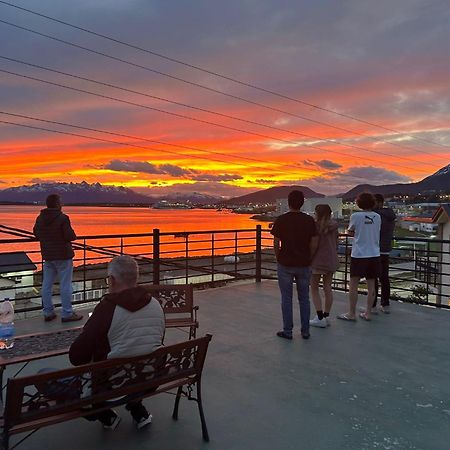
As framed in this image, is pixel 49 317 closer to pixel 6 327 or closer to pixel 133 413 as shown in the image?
pixel 6 327

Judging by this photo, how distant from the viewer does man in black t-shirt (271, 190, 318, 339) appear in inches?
192

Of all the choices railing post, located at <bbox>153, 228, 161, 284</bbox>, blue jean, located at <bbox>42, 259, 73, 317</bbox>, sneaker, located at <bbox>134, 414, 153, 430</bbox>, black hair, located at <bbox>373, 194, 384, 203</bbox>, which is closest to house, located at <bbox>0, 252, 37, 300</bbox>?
blue jean, located at <bbox>42, 259, 73, 317</bbox>

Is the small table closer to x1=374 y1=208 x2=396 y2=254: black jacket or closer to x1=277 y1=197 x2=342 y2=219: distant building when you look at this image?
x1=277 y1=197 x2=342 y2=219: distant building

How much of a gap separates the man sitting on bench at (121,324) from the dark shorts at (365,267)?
3.58m

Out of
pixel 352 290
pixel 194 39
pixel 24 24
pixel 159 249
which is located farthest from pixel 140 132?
pixel 352 290

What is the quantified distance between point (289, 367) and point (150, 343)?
75.9 inches

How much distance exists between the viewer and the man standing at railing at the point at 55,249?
5.55 metres

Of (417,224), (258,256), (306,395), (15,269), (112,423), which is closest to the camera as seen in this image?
(112,423)

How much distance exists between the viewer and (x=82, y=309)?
6660 millimetres

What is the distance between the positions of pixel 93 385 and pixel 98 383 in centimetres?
3

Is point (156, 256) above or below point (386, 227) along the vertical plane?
below

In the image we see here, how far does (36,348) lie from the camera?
3010 millimetres

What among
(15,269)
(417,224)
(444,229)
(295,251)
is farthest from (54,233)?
(417,224)

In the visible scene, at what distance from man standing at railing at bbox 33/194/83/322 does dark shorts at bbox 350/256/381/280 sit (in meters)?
3.63
